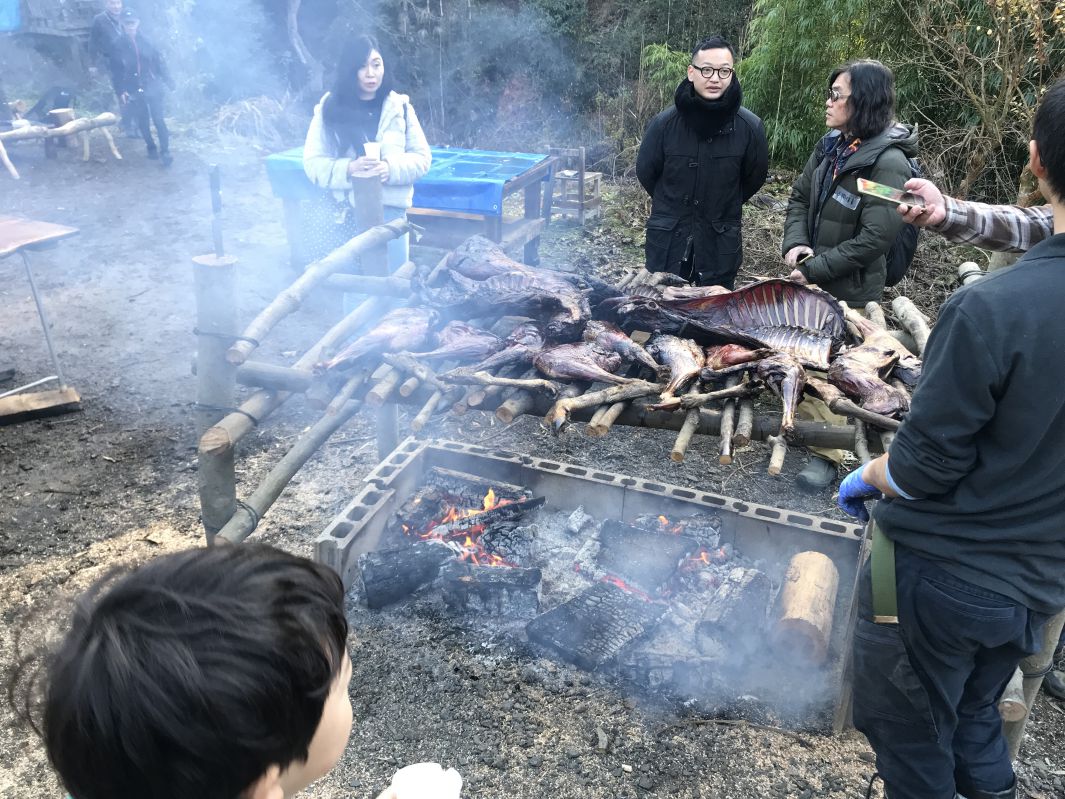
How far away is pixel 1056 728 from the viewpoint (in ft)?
10.7

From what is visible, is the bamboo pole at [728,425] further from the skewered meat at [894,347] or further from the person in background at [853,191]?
the person in background at [853,191]

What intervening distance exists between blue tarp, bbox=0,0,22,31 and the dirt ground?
6.35 m

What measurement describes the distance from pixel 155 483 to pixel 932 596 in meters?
4.66

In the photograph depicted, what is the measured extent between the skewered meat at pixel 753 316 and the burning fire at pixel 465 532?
4.09ft

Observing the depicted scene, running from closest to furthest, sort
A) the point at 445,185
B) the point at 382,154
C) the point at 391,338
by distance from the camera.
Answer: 1. the point at 391,338
2. the point at 382,154
3. the point at 445,185

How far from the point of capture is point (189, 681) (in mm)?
1000

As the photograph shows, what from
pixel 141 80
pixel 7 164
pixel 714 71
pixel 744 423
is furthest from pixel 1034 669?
pixel 141 80

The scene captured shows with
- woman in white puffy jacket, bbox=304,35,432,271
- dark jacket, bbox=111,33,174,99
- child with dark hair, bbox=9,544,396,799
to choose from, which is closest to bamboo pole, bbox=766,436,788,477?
child with dark hair, bbox=9,544,396,799

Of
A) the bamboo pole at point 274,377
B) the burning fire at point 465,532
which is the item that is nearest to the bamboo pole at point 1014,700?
the burning fire at point 465,532

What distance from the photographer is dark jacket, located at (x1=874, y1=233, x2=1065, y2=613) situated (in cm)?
176

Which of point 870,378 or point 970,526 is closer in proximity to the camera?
point 970,526

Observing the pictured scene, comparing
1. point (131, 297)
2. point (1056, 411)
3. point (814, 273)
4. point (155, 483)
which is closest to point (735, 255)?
point (814, 273)

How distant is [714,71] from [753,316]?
2.04m

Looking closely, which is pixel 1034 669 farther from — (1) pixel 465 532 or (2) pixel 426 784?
(1) pixel 465 532
